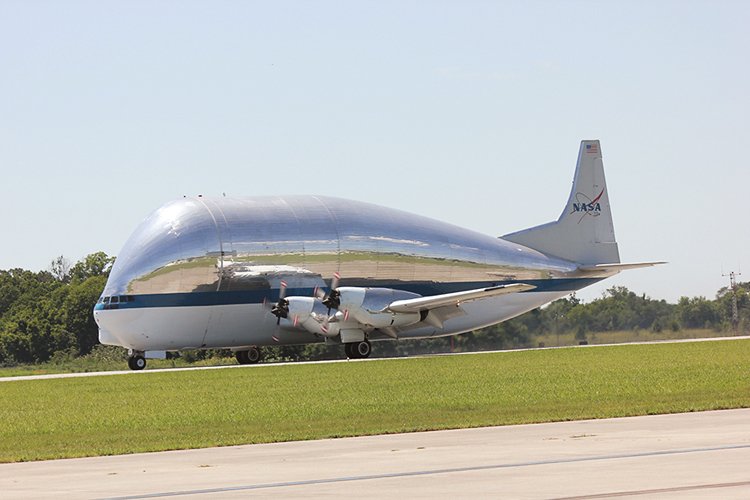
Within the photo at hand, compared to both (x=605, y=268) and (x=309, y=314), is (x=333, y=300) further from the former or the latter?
(x=605, y=268)

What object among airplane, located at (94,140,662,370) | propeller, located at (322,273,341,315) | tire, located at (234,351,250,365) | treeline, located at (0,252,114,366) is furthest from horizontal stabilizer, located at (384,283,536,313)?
treeline, located at (0,252,114,366)

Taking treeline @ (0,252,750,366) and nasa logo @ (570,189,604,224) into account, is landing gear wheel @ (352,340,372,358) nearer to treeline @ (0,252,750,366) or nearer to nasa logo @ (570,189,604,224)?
treeline @ (0,252,750,366)

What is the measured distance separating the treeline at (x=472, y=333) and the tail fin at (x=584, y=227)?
5.47 metres

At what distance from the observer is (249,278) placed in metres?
64.2

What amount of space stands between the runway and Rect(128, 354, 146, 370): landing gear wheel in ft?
142

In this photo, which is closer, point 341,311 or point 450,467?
point 450,467

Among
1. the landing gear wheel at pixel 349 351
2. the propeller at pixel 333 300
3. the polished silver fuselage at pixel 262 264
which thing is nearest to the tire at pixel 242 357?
the polished silver fuselage at pixel 262 264

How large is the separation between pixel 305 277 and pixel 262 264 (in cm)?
247

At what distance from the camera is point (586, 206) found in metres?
76.4

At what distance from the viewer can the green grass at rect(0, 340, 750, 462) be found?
23688mm

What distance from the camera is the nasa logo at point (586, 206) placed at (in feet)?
249

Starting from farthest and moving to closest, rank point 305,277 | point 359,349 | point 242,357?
point 242,357 < point 305,277 < point 359,349

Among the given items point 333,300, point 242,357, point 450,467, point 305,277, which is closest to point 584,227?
point 305,277

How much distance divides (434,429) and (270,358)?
58.3 m
